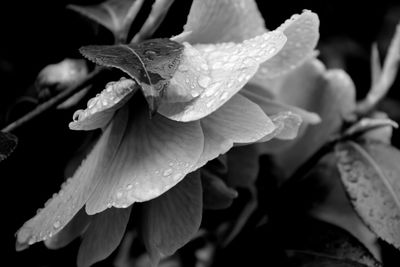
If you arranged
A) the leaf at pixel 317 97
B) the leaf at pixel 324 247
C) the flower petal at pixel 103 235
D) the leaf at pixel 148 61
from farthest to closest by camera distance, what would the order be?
the leaf at pixel 317 97 → the leaf at pixel 324 247 → the flower petal at pixel 103 235 → the leaf at pixel 148 61

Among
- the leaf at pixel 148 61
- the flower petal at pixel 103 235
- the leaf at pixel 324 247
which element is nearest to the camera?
the leaf at pixel 148 61

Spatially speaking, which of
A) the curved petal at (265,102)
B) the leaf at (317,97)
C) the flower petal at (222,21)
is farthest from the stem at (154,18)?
the leaf at (317,97)

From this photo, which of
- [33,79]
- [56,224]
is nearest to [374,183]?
[56,224]

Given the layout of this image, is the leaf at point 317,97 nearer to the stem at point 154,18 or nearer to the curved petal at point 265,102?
the curved petal at point 265,102

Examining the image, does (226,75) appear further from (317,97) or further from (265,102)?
(317,97)

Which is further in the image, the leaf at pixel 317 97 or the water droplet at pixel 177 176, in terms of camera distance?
the leaf at pixel 317 97

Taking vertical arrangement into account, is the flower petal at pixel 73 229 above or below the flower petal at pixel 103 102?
below

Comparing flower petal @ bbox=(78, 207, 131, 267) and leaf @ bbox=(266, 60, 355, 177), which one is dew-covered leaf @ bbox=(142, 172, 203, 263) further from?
leaf @ bbox=(266, 60, 355, 177)
